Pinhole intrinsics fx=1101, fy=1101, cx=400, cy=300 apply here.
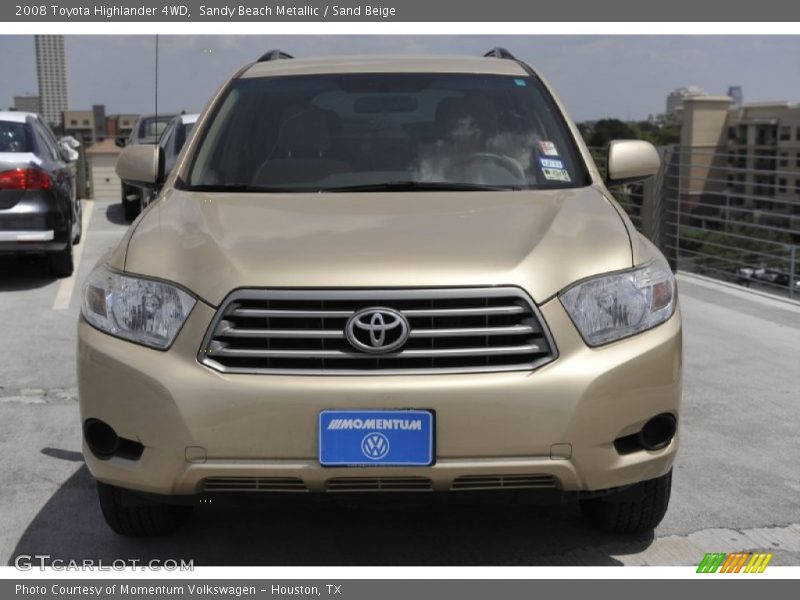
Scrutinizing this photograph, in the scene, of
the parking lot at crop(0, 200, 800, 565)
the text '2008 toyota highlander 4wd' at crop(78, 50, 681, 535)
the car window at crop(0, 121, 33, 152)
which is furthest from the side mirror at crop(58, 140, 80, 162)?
the text '2008 toyota highlander 4wd' at crop(78, 50, 681, 535)

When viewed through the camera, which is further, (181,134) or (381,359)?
(181,134)

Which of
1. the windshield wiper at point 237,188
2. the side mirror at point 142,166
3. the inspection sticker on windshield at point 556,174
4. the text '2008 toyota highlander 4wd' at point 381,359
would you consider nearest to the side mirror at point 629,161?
the inspection sticker on windshield at point 556,174

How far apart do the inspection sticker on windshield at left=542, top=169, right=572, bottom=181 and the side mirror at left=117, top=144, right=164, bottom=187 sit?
5.30 ft

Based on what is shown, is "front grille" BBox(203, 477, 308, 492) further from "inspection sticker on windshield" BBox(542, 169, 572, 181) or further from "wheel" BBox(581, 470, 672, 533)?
"inspection sticker on windshield" BBox(542, 169, 572, 181)

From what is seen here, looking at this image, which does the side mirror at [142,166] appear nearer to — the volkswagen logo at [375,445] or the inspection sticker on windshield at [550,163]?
the inspection sticker on windshield at [550,163]

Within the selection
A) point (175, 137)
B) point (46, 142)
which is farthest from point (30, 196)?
point (175, 137)

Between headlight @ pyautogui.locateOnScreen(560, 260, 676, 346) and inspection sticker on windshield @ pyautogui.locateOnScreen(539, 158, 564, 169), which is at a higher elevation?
inspection sticker on windshield @ pyautogui.locateOnScreen(539, 158, 564, 169)

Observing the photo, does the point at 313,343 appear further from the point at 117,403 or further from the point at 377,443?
the point at 117,403

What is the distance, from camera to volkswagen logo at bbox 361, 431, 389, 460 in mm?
3029

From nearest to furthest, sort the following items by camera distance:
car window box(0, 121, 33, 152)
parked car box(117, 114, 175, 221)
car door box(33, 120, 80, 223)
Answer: car window box(0, 121, 33, 152) → car door box(33, 120, 80, 223) → parked car box(117, 114, 175, 221)

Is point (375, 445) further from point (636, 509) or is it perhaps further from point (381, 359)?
point (636, 509)

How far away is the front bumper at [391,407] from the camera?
302cm

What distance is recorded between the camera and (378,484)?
10.2 ft

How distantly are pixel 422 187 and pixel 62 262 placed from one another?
22.4ft
